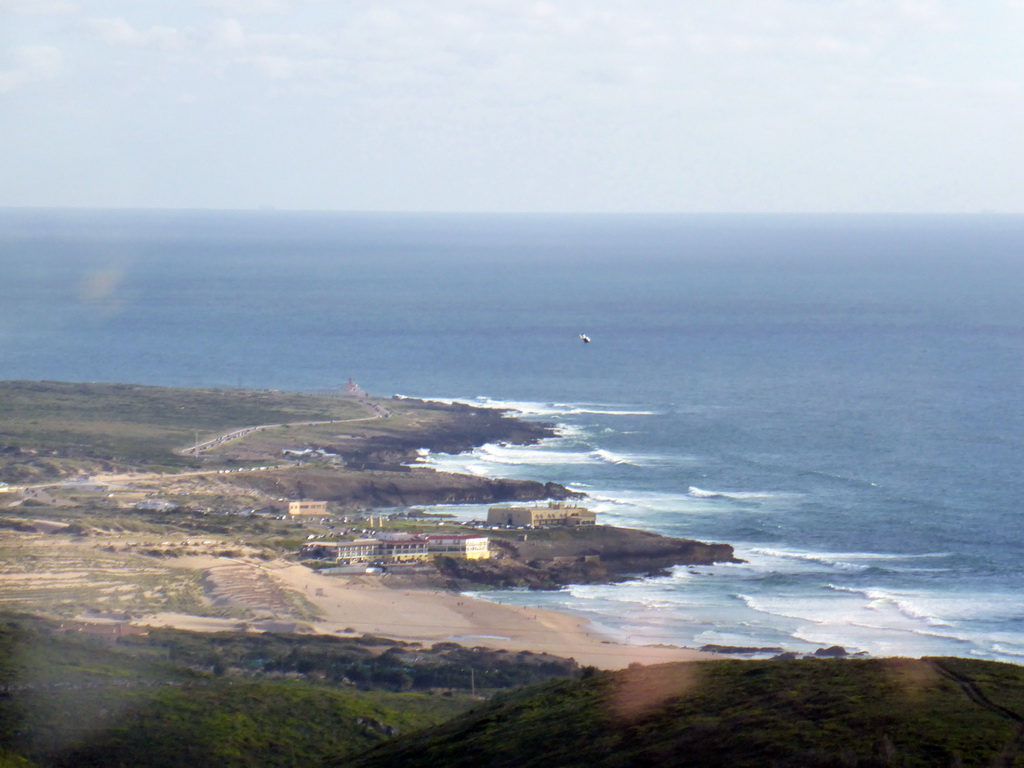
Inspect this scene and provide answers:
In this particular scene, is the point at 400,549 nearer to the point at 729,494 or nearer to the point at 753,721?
the point at 729,494

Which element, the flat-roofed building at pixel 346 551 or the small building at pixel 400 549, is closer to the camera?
the small building at pixel 400 549

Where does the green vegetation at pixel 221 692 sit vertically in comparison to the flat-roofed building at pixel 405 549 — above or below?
above

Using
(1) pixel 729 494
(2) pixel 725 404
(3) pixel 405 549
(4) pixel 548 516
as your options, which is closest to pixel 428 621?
(3) pixel 405 549

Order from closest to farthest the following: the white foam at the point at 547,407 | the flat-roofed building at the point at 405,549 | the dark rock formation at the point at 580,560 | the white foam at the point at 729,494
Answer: the dark rock formation at the point at 580,560 < the flat-roofed building at the point at 405,549 < the white foam at the point at 729,494 < the white foam at the point at 547,407

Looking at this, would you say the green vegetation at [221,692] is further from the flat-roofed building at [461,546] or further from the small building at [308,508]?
the small building at [308,508]

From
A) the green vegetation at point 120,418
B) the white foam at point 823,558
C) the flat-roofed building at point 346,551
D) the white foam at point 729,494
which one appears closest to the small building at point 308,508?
the flat-roofed building at point 346,551

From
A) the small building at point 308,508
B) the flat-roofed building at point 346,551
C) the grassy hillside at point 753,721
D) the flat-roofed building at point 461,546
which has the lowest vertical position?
the small building at point 308,508

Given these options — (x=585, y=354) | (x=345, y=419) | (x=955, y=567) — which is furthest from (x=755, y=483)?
(x=585, y=354)
